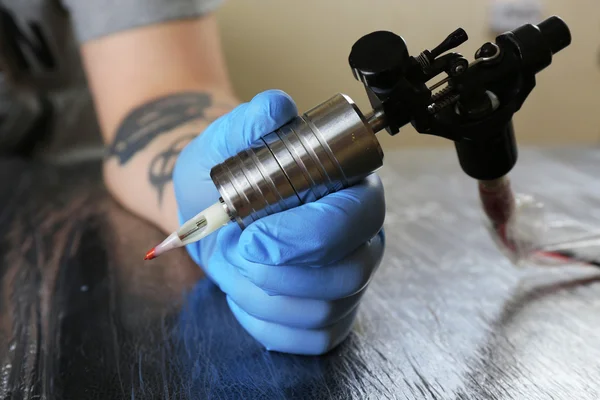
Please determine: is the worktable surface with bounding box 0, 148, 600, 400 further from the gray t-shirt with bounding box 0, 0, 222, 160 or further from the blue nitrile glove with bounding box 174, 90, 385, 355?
the gray t-shirt with bounding box 0, 0, 222, 160

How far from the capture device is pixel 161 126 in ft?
2.56

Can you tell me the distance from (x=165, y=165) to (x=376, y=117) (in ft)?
1.36

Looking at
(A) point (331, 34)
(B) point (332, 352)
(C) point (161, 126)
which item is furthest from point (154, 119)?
(A) point (331, 34)

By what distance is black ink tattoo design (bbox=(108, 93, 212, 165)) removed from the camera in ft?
2.56

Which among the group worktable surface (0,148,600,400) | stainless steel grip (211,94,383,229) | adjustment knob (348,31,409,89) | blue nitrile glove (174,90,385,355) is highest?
adjustment knob (348,31,409,89)

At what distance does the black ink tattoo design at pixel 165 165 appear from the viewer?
0.72 m

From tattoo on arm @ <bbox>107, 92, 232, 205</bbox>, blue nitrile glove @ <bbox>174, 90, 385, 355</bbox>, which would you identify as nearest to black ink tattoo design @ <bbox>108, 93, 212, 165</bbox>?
tattoo on arm @ <bbox>107, 92, 232, 205</bbox>

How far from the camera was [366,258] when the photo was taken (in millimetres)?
432

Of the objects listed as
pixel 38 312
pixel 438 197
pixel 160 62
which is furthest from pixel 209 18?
pixel 38 312

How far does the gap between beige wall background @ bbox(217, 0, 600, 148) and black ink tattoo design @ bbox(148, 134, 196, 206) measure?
2.34 ft

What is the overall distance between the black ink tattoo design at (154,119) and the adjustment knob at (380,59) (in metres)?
0.43

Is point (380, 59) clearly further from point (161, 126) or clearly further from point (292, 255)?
point (161, 126)

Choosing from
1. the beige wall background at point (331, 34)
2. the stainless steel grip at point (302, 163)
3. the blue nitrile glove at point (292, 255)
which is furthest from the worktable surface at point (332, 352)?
the beige wall background at point (331, 34)

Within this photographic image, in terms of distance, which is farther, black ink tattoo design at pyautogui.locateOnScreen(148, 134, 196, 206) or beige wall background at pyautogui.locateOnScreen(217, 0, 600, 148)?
beige wall background at pyautogui.locateOnScreen(217, 0, 600, 148)
